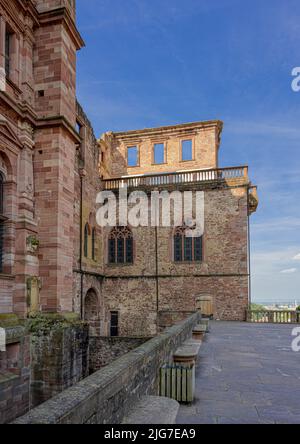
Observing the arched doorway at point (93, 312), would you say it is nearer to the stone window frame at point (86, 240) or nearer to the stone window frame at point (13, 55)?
the stone window frame at point (86, 240)

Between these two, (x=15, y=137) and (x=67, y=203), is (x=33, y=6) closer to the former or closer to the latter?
(x=15, y=137)

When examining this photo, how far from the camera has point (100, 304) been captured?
22.6 metres

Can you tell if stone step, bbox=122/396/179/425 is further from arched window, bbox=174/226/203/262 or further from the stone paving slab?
arched window, bbox=174/226/203/262

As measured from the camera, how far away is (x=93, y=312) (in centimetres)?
2222

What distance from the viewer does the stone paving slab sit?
519 cm

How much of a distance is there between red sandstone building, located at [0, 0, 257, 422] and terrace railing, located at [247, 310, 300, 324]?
2.24 ft

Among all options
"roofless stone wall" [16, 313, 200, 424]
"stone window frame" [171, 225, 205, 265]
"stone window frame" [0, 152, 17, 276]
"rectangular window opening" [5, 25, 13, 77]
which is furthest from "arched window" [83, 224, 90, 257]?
"roofless stone wall" [16, 313, 200, 424]

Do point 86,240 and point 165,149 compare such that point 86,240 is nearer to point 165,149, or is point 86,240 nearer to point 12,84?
point 165,149

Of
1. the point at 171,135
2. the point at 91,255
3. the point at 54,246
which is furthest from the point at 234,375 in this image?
the point at 171,135

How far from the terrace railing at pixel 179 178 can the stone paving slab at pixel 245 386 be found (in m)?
12.7

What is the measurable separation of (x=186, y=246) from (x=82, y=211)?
6656 millimetres

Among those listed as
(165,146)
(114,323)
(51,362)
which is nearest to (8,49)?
(51,362)

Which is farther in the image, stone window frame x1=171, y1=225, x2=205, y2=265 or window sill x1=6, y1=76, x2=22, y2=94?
stone window frame x1=171, y1=225, x2=205, y2=265

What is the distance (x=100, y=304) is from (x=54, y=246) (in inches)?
469
